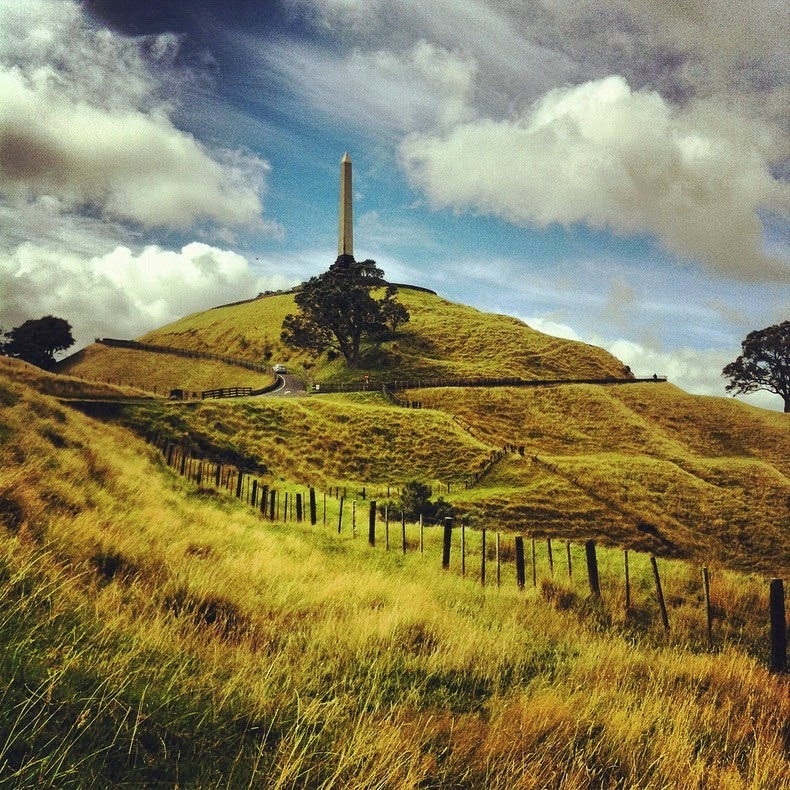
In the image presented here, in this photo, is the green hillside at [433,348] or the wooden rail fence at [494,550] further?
the green hillside at [433,348]

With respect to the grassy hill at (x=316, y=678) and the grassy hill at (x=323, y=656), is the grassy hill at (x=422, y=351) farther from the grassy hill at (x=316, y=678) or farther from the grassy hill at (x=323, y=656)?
the grassy hill at (x=316, y=678)

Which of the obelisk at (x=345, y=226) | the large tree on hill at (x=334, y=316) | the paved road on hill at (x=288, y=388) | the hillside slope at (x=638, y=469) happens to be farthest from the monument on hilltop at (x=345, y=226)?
the hillside slope at (x=638, y=469)

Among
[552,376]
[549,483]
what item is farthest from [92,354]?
[549,483]

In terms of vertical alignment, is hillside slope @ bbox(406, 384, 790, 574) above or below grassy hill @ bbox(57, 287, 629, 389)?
below

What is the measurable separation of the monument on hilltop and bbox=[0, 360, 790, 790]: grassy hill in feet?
274

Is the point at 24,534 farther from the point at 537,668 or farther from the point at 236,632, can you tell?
the point at 537,668

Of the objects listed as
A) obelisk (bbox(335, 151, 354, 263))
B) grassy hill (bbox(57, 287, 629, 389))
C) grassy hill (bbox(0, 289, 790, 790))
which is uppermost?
obelisk (bbox(335, 151, 354, 263))

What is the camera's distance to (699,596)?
13273 millimetres

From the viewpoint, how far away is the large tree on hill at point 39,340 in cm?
7656

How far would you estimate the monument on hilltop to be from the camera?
86.6 meters

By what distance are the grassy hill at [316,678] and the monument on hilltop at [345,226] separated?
83.6 meters

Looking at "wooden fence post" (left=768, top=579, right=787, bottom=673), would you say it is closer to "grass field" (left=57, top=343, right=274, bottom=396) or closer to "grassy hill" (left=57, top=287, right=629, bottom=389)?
"grassy hill" (left=57, top=287, right=629, bottom=389)

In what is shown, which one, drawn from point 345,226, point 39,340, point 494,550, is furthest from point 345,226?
point 494,550

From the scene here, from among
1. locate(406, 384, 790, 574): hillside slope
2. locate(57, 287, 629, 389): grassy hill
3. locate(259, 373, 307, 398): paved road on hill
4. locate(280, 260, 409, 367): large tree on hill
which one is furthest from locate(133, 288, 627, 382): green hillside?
locate(406, 384, 790, 574): hillside slope
